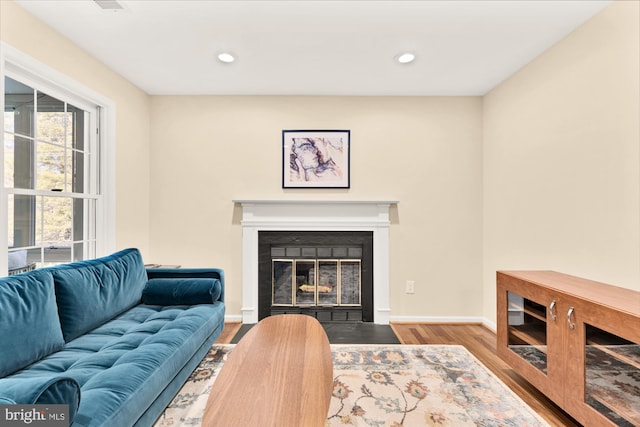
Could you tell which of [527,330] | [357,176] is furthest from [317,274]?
[527,330]

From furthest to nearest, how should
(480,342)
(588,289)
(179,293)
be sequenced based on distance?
1. (480,342)
2. (179,293)
3. (588,289)

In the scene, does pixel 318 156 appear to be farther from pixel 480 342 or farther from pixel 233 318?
pixel 480 342

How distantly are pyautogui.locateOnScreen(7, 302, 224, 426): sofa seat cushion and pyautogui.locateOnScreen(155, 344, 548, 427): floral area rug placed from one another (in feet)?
1.13

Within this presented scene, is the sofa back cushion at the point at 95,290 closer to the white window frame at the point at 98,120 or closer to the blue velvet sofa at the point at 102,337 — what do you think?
the blue velvet sofa at the point at 102,337

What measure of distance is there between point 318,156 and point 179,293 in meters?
1.91

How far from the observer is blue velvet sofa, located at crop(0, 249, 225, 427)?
3.92ft

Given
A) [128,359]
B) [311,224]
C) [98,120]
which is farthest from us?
[311,224]

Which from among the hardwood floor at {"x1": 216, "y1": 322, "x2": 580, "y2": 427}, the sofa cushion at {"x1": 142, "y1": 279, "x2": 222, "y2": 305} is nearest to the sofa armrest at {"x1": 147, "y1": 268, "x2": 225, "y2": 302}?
the sofa cushion at {"x1": 142, "y1": 279, "x2": 222, "y2": 305}

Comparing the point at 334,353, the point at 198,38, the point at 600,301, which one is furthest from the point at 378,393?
the point at 198,38

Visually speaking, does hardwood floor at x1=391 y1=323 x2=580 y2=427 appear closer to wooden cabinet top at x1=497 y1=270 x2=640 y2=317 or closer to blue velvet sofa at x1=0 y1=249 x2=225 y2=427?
wooden cabinet top at x1=497 y1=270 x2=640 y2=317

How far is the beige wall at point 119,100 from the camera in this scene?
2.06m

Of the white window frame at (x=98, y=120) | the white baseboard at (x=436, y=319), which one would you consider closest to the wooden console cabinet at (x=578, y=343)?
the white baseboard at (x=436, y=319)

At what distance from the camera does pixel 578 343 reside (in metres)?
1.68

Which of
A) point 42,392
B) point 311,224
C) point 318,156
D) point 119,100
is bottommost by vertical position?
point 42,392
